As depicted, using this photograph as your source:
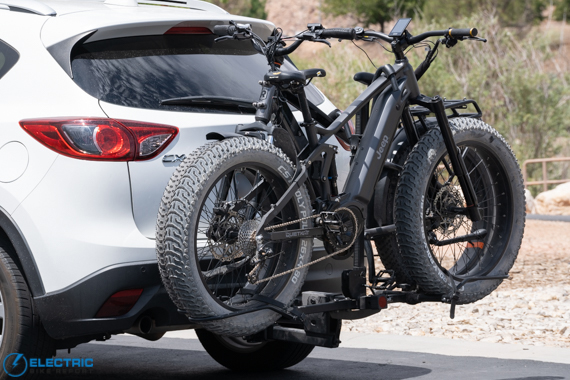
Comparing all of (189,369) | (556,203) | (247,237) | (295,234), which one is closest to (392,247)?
(295,234)

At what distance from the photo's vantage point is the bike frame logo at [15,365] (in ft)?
13.0

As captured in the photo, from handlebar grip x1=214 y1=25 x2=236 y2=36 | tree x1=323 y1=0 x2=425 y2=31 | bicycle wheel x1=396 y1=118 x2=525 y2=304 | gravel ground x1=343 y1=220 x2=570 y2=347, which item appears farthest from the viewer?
tree x1=323 y1=0 x2=425 y2=31

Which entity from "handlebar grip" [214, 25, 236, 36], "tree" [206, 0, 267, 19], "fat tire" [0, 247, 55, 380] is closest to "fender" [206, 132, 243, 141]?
"handlebar grip" [214, 25, 236, 36]

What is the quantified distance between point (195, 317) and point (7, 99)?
51.5 inches

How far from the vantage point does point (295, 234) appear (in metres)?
4.13

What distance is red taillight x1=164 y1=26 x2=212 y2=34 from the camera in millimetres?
4430

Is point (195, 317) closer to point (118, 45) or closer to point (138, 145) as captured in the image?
point (138, 145)

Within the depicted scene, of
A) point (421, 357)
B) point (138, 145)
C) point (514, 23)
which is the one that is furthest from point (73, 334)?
point (514, 23)

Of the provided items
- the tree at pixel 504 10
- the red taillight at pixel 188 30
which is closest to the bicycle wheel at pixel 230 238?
the red taillight at pixel 188 30

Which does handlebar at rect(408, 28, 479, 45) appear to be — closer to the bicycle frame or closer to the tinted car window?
the bicycle frame

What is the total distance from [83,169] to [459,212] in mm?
2088

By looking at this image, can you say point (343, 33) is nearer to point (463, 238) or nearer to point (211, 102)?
point (211, 102)

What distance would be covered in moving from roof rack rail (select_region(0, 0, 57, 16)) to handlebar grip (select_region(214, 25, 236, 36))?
76cm

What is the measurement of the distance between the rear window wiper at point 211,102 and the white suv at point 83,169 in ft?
0.04
